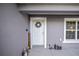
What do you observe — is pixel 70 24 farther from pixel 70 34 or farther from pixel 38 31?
pixel 38 31

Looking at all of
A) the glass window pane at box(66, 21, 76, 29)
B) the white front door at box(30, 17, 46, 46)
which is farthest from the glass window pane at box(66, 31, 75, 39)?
the white front door at box(30, 17, 46, 46)

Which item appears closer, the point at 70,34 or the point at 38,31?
the point at 70,34

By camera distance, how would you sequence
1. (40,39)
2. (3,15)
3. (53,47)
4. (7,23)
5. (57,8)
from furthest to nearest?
(40,39), (53,47), (57,8), (7,23), (3,15)

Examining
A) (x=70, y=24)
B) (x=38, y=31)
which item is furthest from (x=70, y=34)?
(x=38, y=31)

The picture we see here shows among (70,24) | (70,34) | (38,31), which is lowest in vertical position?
(70,34)

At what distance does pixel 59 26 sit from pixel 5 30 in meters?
5.05

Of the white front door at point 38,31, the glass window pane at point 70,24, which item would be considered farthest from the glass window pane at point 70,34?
the white front door at point 38,31

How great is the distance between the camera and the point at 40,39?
316 inches

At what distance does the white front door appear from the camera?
779 centimetres

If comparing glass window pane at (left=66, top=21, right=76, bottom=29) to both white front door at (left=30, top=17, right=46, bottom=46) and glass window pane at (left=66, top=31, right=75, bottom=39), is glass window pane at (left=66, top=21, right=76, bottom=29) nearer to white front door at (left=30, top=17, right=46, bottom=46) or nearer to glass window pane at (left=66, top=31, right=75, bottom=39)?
glass window pane at (left=66, top=31, right=75, bottom=39)

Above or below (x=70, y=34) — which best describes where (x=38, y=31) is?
above

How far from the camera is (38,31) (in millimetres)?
7965

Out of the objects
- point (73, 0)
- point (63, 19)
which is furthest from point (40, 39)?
point (73, 0)

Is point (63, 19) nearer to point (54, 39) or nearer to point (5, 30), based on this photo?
point (54, 39)
